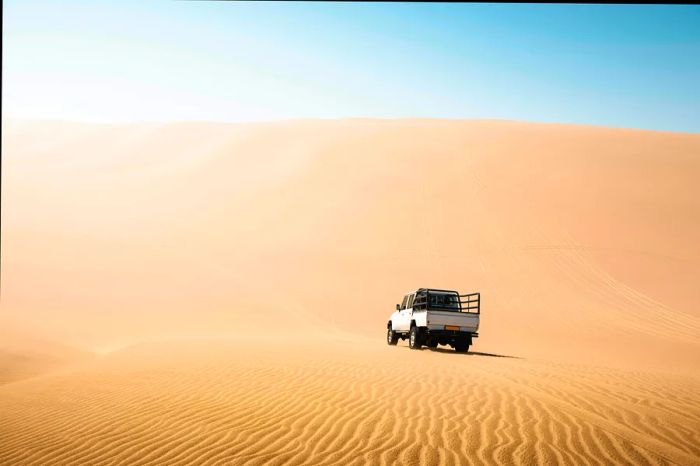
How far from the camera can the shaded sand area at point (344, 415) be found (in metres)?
6.71

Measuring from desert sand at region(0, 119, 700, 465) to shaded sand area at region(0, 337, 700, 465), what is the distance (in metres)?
0.06

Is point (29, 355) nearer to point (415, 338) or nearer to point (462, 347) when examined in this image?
point (415, 338)

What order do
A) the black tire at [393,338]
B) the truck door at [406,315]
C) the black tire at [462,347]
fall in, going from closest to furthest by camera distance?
the black tire at [462,347]
the truck door at [406,315]
the black tire at [393,338]

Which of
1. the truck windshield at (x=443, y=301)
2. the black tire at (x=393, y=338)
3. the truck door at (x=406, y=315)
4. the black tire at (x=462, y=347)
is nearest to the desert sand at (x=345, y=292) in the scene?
the black tire at (x=462, y=347)

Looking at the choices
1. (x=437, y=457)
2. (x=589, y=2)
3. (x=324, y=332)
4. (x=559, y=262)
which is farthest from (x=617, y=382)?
(x=559, y=262)

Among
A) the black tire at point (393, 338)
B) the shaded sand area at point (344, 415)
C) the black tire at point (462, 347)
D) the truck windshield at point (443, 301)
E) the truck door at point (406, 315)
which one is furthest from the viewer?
the black tire at point (393, 338)

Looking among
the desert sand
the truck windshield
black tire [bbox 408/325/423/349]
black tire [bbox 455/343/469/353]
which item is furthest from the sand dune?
black tire [bbox 455/343/469/353]

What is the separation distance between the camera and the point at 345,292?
31.5 m

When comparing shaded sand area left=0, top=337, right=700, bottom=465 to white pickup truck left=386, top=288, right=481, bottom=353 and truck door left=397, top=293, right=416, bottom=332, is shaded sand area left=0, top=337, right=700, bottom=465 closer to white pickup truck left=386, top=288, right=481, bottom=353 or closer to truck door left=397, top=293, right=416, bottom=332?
white pickup truck left=386, top=288, right=481, bottom=353

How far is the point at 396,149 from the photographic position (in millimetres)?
54938

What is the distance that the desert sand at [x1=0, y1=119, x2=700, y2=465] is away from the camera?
776 centimetres

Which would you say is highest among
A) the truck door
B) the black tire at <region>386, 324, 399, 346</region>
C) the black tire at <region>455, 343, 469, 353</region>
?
the truck door

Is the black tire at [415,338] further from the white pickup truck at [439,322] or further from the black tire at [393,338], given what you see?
the black tire at [393,338]

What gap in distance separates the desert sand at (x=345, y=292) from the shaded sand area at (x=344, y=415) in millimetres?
58
